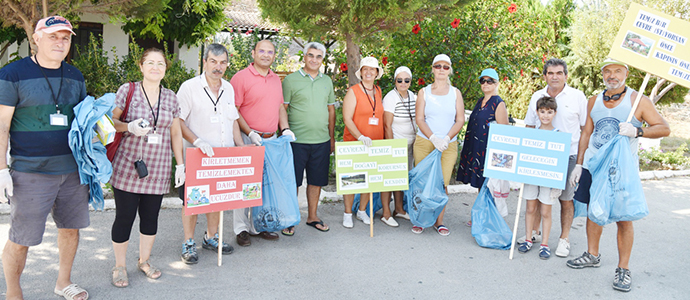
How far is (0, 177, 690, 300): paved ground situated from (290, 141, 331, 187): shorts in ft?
1.82

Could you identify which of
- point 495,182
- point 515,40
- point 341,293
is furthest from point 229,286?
point 515,40

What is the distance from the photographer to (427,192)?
488 cm

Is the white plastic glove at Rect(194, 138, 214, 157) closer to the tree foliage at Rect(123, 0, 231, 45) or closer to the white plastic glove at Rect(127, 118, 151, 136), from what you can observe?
the white plastic glove at Rect(127, 118, 151, 136)

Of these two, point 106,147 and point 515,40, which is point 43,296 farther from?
point 515,40

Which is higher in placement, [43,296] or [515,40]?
[515,40]

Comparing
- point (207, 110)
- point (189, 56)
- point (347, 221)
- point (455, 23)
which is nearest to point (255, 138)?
point (207, 110)

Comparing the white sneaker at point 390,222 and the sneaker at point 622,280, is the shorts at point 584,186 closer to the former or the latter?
the sneaker at point 622,280

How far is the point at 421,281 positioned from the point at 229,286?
153 cm

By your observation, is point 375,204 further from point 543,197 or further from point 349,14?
point 349,14

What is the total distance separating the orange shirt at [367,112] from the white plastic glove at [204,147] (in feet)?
5.47

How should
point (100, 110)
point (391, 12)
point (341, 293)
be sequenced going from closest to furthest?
point (100, 110) < point (341, 293) < point (391, 12)

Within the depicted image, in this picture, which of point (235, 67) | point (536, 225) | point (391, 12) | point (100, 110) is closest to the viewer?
point (100, 110)

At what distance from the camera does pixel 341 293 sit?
3.63 metres

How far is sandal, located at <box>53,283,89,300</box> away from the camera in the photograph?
324 centimetres
